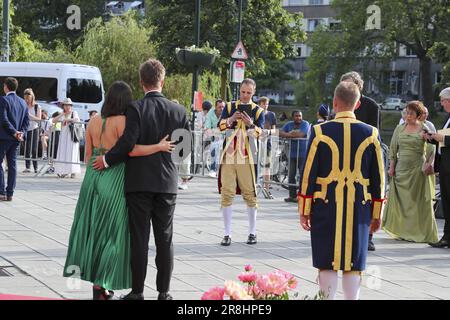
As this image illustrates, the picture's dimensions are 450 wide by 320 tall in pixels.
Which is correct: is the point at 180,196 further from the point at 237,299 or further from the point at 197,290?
the point at 237,299

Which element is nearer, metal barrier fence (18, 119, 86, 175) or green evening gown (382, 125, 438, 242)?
green evening gown (382, 125, 438, 242)

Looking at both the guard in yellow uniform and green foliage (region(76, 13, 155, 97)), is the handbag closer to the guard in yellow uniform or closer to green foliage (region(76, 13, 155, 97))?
the guard in yellow uniform

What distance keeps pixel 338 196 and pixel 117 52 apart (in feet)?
128

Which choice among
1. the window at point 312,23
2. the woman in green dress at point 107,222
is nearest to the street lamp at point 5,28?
the woman in green dress at point 107,222

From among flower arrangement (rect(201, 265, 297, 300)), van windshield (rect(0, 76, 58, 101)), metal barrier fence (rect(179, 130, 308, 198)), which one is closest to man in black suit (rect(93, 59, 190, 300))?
flower arrangement (rect(201, 265, 297, 300))

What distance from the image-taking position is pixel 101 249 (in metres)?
7.53

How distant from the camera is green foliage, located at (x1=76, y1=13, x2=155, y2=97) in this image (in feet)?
147

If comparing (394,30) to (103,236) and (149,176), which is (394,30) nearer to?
(149,176)

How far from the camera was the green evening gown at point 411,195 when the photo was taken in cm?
1255

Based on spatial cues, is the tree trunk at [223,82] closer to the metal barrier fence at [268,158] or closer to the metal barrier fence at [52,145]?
the metal barrier fence at [52,145]

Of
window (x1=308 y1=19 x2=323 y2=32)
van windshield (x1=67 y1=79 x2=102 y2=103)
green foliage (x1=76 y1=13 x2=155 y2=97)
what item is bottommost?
van windshield (x1=67 y1=79 x2=102 y2=103)

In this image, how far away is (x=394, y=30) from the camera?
193ft

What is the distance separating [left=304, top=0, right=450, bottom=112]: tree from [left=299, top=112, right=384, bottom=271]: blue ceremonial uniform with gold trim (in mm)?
48913
